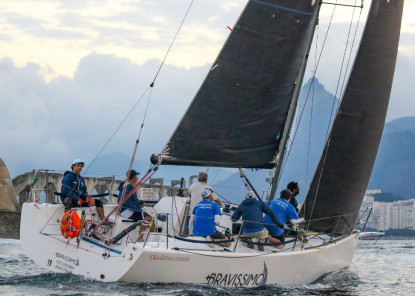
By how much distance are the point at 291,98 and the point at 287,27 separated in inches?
72.7

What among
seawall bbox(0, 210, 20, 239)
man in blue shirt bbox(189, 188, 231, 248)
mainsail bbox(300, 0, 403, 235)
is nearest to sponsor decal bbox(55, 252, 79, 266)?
man in blue shirt bbox(189, 188, 231, 248)

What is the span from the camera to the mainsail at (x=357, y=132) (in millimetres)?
15375

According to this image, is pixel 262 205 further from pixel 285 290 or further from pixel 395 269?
pixel 395 269

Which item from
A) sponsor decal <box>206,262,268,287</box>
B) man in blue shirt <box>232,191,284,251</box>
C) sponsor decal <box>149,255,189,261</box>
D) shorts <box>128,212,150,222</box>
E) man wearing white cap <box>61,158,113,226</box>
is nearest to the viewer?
sponsor decal <box>149,255,189,261</box>

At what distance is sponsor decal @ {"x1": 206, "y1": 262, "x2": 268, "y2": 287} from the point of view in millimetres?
11586

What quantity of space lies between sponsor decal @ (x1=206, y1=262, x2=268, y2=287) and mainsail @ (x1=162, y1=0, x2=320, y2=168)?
3.45 metres

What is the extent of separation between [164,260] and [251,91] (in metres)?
5.79

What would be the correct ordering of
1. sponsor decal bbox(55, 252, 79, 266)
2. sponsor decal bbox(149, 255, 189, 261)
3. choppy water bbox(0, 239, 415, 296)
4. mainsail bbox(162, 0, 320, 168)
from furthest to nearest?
mainsail bbox(162, 0, 320, 168)
sponsor decal bbox(55, 252, 79, 266)
sponsor decal bbox(149, 255, 189, 261)
choppy water bbox(0, 239, 415, 296)

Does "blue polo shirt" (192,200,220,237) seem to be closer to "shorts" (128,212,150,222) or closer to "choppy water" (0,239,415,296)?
"choppy water" (0,239,415,296)

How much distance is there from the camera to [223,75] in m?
14.9

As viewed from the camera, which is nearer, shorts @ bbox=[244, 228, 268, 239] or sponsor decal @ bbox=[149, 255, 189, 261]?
sponsor decal @ bbox=[149, 255, 189, 261]

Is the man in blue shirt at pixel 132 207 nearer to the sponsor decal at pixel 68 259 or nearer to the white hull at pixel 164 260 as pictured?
the white hull at pixel 164 260

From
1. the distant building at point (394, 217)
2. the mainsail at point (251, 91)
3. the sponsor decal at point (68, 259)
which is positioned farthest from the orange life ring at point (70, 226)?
the distant building at point (394, 217)

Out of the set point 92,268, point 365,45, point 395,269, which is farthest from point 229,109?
point 395,269
